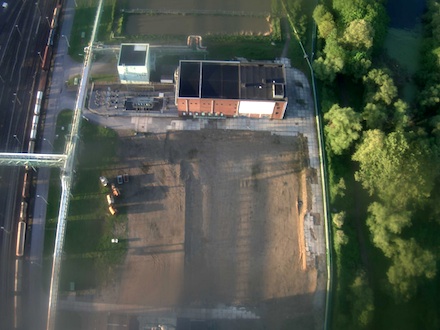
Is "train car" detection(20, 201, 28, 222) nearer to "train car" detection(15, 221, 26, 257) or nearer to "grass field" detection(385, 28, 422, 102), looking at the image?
"train car" detection(15, 221, 26, 257)

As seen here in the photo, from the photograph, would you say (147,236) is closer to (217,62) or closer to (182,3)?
(217,62)

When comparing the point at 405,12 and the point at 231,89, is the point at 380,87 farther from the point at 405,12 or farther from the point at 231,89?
the point at 405,12

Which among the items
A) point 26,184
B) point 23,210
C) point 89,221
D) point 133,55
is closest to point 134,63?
point 133,55

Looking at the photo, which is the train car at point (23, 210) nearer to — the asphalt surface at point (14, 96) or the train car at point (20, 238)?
the train car at point (20, 238)

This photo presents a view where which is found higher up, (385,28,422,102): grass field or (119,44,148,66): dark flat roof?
(385,28,422,102): grass field

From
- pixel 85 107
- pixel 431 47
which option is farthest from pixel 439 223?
pixel 85 107

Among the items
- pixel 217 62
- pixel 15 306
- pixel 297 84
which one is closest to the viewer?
pixel 15 306

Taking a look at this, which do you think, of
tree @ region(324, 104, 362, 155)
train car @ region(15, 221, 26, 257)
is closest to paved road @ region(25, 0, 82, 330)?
train car @ region(15, 221, 26, 257)
